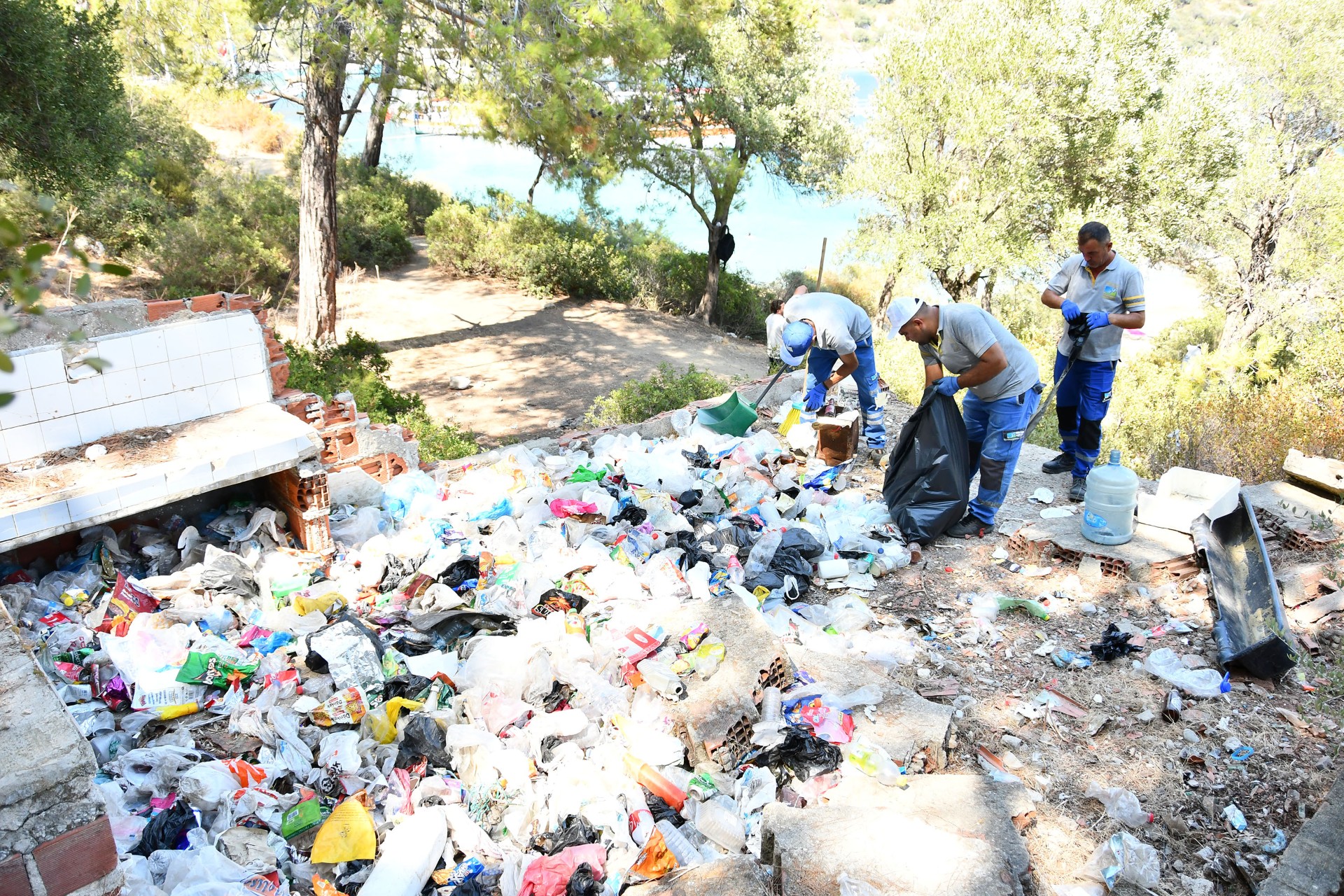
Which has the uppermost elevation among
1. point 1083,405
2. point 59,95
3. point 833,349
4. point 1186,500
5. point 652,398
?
point 59,95

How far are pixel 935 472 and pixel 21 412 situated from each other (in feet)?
15.1

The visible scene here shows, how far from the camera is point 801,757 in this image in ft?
10.2

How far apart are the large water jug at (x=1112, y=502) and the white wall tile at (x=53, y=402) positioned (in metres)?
5.19

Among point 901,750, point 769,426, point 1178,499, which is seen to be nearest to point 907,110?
point 769,426

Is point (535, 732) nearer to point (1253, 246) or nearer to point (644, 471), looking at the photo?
point (644, 471)

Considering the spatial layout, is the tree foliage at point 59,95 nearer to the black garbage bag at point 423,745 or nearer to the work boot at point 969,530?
the black garbage bag at point 423,745

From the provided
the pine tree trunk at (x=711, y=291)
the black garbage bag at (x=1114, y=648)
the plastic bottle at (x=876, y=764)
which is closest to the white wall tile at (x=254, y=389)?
the plastic bottle at (x=876, y=764)

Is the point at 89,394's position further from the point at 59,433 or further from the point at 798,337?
the point at 798,337

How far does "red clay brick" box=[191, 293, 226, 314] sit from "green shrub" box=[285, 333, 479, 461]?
74.2 inches

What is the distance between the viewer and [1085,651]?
13.2ft

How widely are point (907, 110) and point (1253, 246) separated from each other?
5.55 metres

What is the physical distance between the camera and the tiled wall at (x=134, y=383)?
366 centimetres

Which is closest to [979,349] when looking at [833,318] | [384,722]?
[833,318]

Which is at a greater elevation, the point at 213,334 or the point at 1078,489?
the point at 213,334
